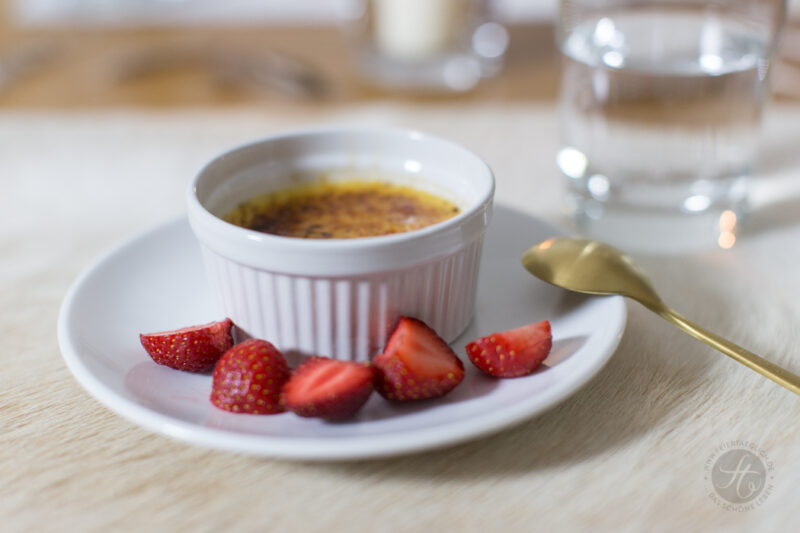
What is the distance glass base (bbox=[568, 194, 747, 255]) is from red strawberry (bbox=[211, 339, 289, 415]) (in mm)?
683

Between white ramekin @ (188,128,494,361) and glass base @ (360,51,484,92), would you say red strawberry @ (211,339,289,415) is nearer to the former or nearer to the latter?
white ramekin @ (188,128,494,361)

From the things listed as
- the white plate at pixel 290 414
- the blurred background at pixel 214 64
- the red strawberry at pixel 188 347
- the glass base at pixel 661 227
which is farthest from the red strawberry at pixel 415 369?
the blurred background at pixel 214 64

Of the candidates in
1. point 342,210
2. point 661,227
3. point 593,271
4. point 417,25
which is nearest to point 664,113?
point 661,227

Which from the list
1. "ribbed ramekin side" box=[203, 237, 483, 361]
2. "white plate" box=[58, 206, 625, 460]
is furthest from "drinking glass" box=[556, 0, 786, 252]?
"ribbed ramekin side" box=[203, 237, 483, 361]

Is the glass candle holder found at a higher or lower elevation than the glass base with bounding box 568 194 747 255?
higher

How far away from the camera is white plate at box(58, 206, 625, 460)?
0.76m

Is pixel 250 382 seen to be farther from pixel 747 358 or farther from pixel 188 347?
pixel 747 358

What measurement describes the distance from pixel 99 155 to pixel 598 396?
1241 millimetres

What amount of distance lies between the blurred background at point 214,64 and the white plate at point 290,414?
943 millimetres

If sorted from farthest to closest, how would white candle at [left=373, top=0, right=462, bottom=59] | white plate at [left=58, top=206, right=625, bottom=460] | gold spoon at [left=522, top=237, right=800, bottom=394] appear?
1. white candle at [left=373, top=0, right=462, bottom=59]
2. gold spoon at [left=522, top=237, right=800, bottom=394]
3. white plate at [left=58, top=206, right=625, bottom=460]

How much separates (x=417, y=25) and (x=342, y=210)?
105 centimetres

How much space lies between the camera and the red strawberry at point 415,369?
0.85 meters

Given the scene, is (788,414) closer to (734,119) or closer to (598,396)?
(598,396)

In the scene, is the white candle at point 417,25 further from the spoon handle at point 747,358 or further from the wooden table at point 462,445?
the spoon handle at point 747,358
